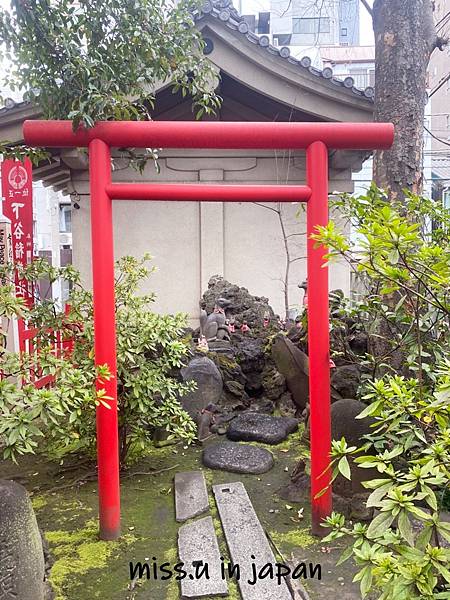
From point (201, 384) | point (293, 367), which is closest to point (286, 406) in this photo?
point (293, 367)

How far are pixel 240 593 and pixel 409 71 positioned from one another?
397cm

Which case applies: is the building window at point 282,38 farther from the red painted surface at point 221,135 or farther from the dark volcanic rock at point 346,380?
the red painted surface at point 221,135

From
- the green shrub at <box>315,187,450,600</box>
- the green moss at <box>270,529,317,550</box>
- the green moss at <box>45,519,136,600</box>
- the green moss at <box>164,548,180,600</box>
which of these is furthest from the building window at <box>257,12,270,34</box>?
the green moss at <box>164,548,180,600</box>

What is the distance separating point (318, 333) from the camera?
3.28 meters

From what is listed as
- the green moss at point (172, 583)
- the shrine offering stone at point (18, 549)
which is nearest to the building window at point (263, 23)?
the green moss at point (172, 583)

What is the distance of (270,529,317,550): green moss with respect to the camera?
3115 millimetres

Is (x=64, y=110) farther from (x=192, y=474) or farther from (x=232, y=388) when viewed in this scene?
(x=232, y=388)

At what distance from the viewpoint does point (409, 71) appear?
417cm

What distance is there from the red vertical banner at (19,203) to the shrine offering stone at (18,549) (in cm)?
448

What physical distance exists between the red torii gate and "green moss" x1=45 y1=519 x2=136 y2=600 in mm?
93

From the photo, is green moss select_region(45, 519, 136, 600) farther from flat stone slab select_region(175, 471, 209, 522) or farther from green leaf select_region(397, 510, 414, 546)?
green leaf select_region(397, 510, 414, 546)

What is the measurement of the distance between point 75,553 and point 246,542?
1031 mm

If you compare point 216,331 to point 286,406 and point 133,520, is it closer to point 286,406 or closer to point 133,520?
point 286,406

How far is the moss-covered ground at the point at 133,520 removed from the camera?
2.78 meters
